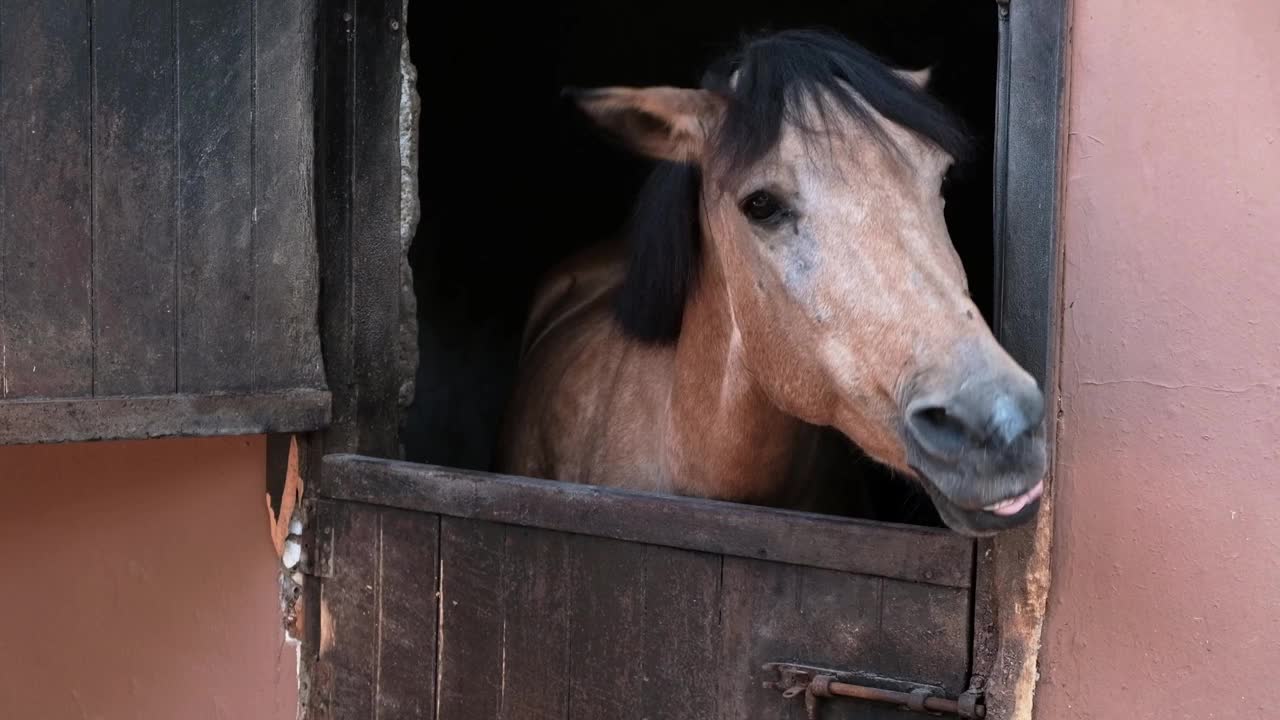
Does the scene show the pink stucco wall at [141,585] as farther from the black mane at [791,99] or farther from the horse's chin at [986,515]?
the horse's chin at [986,515]

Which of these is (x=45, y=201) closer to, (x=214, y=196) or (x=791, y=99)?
(x=214, y=196)

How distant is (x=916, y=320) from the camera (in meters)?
1.62

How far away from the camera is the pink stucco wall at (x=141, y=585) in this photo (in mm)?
2674

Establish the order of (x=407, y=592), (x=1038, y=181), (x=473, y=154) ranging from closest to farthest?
(x=1038, y=181), (x=407, y=592), (x=473, y=154)

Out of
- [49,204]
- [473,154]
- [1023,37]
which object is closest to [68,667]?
[49,204]

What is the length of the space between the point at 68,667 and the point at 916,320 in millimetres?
2534

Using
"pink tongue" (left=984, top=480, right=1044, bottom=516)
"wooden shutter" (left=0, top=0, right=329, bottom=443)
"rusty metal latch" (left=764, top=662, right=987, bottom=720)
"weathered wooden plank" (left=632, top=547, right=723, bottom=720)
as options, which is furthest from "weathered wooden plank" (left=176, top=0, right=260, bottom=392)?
"pink tongue" (left=984, top=480, right=1044, bottom=516)

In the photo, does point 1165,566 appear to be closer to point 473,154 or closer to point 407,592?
point 407,592

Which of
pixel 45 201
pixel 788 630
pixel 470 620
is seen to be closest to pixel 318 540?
pixel 470 620

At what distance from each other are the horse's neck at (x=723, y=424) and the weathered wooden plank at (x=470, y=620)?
429 mm

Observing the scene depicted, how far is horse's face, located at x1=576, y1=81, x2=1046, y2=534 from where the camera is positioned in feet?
4.81

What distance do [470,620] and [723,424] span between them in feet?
2.04

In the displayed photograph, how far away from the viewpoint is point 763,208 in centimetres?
193

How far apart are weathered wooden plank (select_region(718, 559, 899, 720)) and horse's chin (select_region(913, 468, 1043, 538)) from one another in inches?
11.5
